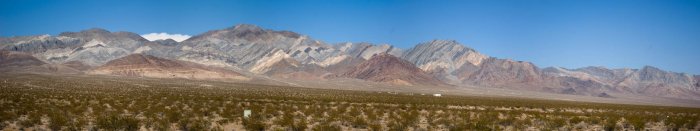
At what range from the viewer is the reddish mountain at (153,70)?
148 meters

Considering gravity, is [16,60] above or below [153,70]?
above

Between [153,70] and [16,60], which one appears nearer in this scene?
[153,70]

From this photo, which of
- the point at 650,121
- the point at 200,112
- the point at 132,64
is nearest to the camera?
the point at 200,112

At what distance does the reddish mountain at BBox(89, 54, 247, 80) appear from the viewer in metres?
148

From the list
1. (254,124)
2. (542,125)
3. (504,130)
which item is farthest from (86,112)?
(542,125)

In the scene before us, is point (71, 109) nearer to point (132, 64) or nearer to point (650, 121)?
point (650, 121)

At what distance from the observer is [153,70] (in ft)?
491

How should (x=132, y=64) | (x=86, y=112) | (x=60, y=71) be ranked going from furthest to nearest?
(x=132, y=64), (x=60, y=71), (x=86, y=112)

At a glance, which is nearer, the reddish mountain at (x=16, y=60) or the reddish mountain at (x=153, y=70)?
the reddish mountain at (x=153, y=70)

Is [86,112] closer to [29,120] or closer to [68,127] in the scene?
[29,120]

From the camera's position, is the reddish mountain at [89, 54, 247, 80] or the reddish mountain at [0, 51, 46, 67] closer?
the reddish mountain at [89, 54, 247, 80]

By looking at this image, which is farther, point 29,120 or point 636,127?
point 636,127

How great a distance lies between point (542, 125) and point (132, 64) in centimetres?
14562

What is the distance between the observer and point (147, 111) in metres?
27.5
